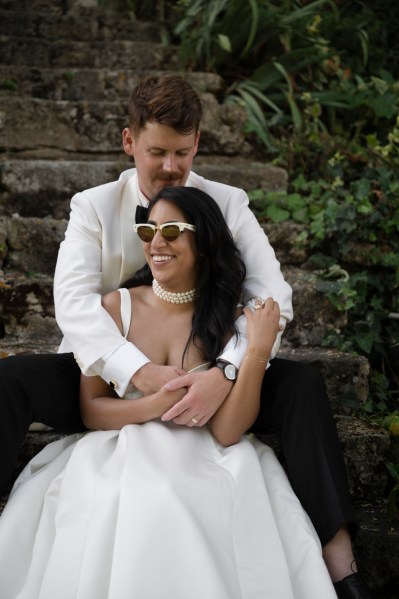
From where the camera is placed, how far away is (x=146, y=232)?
2637 millimetres

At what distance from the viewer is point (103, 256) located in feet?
9.73

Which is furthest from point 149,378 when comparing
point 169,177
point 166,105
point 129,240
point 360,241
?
point 360,241

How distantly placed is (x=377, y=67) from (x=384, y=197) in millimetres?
2017

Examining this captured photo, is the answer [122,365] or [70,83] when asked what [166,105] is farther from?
[70,83]

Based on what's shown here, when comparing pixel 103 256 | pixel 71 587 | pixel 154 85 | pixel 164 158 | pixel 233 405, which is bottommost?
pixel 71 587

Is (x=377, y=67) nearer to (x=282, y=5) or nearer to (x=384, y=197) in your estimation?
(x=282, y=5)

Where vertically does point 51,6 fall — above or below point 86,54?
above

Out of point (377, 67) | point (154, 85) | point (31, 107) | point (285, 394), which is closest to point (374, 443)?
→ point (285, 394)

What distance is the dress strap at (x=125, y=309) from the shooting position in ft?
8.93

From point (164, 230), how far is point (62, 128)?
7.42 ft

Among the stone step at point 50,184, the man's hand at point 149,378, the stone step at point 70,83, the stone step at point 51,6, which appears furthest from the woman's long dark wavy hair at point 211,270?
the stone step at point 51,6

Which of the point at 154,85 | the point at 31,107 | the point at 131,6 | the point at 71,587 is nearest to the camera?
the point at 71,587

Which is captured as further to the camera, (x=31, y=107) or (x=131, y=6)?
(x=131, y=6)

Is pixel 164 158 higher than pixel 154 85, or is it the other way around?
pixel 154 85
